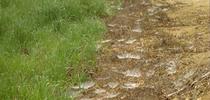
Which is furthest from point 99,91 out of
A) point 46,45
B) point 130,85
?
point 46,45

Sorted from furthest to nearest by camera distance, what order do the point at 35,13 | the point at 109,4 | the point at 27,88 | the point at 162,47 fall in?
the point at 109,4, the point at 35,13, the point at 162,47, the point at 27,88

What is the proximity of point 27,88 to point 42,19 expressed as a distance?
9.50 ft

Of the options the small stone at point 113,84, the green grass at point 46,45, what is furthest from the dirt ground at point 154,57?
the green grass at point 46,45

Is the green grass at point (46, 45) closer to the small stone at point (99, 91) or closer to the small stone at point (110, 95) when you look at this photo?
the small stone at point (99, 91)

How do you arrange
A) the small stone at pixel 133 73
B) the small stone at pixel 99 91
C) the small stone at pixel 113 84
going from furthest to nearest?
the small stone at pixel 133 73, the small stone at pixel 113 84, the small stone at pixel 99 91

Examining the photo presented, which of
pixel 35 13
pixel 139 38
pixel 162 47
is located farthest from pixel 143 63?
pixel 35 13

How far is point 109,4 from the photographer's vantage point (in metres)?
9.58

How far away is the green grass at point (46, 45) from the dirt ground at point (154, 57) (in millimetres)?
257

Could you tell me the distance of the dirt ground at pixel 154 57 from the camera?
5426 millimetres

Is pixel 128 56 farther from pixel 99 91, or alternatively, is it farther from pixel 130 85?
pixel 99 91

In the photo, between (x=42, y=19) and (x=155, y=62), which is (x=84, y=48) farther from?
(x=42, y=19)

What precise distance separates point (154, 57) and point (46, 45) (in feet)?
4.96

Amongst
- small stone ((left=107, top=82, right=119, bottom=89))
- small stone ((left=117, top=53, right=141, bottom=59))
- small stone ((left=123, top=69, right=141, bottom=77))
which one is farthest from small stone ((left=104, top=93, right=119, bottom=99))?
small stone ((left=117, top=53, right=141, bottom=59))

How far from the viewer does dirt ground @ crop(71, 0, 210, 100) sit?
543 centimetres
